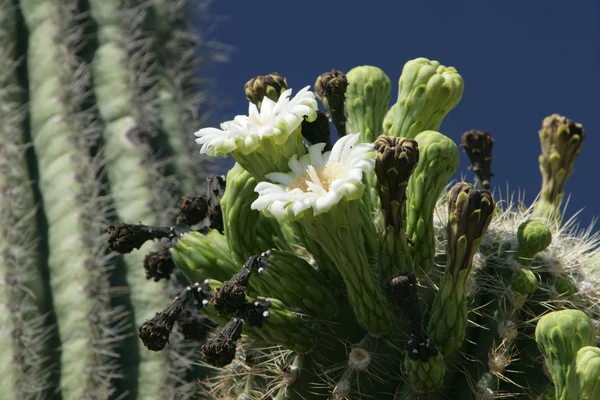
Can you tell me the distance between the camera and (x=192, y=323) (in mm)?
2471

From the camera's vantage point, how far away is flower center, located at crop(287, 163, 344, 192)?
181 centimetres

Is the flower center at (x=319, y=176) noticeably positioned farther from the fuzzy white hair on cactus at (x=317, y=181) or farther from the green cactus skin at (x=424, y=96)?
the green cactus skin at (x=424, y=96)

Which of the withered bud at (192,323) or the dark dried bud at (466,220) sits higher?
the dark dried bud at (466,220)

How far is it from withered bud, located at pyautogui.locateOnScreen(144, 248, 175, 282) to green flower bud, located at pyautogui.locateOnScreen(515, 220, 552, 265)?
2.70ft

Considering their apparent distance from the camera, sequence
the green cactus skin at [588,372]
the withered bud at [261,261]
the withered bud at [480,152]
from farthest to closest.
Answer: the withered bud at [480,152], the withered bud at [261,261], the green cactus skin at [588,372]

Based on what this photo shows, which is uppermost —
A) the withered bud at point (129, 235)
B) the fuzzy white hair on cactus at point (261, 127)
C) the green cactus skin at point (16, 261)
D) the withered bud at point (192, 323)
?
the fuzzy white hair on cactus at point (261, 127)

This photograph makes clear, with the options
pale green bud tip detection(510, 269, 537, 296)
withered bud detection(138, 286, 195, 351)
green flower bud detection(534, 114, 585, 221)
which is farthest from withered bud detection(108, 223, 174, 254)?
green flower bud detection(534, 114, 585, 221)

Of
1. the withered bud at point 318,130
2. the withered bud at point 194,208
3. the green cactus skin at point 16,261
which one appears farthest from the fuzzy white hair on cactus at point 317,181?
the green cactus skin at point 16,261

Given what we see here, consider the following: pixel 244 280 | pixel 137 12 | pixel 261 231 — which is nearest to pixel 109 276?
pixel 137 12

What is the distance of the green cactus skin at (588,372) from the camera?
1727mm

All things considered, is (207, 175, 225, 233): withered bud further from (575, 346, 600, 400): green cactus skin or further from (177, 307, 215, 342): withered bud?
(575, 346, 600, 400): green cactus skin

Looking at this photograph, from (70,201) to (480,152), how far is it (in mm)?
1681

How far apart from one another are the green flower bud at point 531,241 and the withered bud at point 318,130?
471 mm

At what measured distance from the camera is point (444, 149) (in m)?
Answer: 1.98
